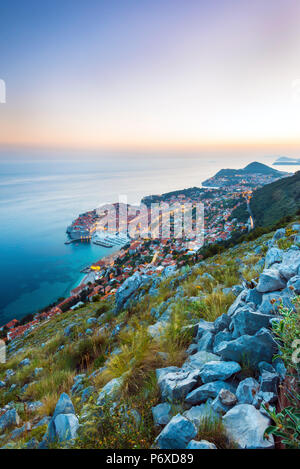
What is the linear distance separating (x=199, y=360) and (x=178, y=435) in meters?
0.76

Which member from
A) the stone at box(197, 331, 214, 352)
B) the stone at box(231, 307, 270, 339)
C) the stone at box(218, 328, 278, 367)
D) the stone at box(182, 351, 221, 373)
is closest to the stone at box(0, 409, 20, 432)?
the stone at box(182, 351, 221, 373)

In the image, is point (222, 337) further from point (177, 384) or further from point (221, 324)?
point (177, 384)

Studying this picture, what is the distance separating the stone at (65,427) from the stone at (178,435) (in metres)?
0.65

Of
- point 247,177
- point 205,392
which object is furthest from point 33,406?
point 247,177

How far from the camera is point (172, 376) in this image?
1.61m

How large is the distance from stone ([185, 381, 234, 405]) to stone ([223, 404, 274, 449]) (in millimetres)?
209

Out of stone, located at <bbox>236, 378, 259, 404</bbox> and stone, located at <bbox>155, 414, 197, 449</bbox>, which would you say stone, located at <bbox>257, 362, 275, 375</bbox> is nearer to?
stone, located at <bbox>236, 378, 259, 404</bbox>

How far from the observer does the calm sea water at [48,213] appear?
29.6 meters

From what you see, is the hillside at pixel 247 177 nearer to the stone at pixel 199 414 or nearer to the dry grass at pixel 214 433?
the stone at pixel 199 414

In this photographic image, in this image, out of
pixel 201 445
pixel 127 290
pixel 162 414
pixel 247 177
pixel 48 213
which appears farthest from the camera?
pixel 247 177

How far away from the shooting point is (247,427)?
41.2 inches

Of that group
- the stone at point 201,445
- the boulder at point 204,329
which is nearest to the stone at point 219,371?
the stone at point 201,445
